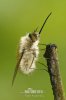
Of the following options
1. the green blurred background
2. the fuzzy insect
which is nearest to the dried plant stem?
the fuzzy insect

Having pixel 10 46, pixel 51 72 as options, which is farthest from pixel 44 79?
pixel 51 72

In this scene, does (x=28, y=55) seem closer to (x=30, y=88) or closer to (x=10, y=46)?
(x=30, y=88)

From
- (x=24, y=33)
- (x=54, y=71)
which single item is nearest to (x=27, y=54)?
(x=54, y=71)

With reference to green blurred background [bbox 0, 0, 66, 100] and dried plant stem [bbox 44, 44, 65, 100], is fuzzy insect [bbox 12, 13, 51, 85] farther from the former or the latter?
green blurred background [bbox 0, 0, 66, 100]

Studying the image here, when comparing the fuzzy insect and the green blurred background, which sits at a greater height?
the green blurred background

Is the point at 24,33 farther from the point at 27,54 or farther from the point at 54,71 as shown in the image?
the point at 54,71

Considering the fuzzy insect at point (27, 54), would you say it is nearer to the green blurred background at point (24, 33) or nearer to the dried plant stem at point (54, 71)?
the dried plant stem at point (54, 71)

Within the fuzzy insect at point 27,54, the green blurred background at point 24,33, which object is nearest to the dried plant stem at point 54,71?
the fuzzy insect at point 27,54
